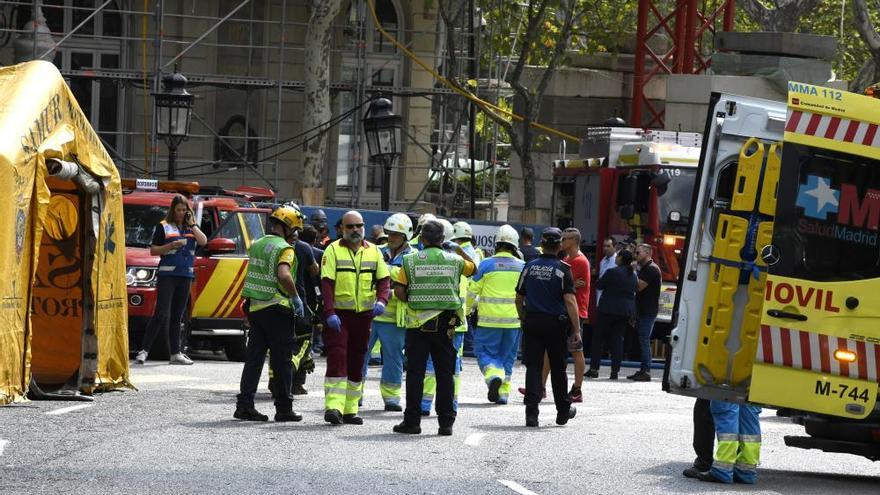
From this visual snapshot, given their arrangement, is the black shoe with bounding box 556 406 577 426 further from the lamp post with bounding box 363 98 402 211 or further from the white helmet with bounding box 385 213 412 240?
the lamp post with bounding box 363 98 402 211

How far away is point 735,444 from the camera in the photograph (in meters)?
12.5

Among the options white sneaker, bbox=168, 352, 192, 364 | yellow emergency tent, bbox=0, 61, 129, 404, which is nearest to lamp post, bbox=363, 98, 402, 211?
white sneaker, bbox=168, 352, 192, 364

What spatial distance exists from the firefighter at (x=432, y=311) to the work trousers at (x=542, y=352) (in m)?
1.16

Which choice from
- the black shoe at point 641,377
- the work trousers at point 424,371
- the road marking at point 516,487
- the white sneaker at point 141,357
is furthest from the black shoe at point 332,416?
the black shoe at point 641,377

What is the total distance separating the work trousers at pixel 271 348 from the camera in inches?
578

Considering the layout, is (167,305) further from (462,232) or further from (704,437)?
(704,437)

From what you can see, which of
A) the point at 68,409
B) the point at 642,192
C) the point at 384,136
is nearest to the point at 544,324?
the point at 68,409

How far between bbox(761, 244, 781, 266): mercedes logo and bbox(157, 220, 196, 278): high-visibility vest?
9.09 metres

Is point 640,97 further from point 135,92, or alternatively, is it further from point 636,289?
point 636,289

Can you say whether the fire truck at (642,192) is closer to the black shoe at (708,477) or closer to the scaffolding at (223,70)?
the scaffolding at (223,70)

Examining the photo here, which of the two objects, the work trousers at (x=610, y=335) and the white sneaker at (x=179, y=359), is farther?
the work trousers at (x=610, y=335)

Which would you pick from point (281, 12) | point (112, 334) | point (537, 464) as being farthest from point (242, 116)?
point (537, 464)

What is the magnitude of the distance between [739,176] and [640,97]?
21.5 metres

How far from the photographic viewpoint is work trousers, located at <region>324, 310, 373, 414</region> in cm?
1490
